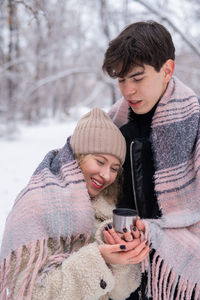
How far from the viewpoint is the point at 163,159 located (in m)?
1.67

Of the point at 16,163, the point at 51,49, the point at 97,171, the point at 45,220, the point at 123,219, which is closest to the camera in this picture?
the point at 123,219

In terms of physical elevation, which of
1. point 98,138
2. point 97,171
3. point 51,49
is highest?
point 51,49

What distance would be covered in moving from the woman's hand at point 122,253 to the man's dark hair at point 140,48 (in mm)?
915

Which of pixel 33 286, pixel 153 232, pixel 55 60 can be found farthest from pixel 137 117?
pixel 55 60

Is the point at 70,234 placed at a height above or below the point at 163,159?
below

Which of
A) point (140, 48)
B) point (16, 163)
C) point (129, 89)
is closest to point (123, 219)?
point (129, 89)

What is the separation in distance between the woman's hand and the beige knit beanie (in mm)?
549

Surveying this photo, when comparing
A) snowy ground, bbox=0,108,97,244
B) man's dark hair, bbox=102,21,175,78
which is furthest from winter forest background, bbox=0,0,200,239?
man's dark hair, bbox=102,21,175,78

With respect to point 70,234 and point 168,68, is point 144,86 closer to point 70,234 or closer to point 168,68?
point 168,68

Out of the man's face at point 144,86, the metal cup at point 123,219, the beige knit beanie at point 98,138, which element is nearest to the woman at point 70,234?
the beige knit beanie at point 98,138

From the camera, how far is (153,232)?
5.00 feet

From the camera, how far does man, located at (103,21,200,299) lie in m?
1.56

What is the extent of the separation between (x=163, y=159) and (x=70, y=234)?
2.15 ft

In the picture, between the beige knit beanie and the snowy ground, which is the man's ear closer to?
the beige knit beanie
